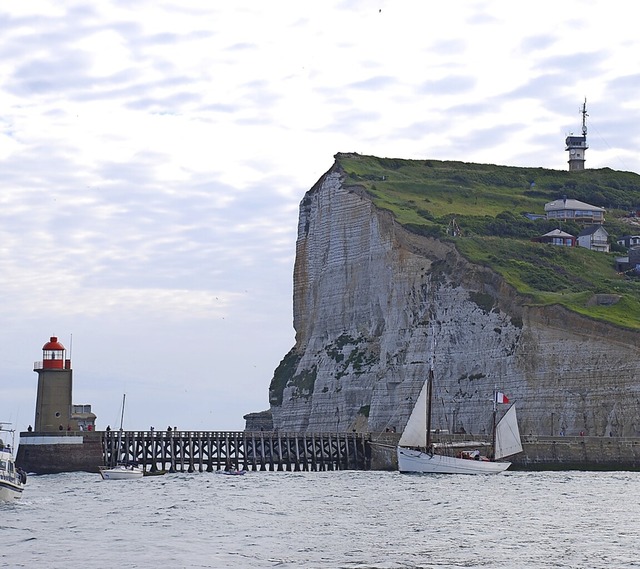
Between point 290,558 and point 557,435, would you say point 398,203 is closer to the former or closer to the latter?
point 557,435

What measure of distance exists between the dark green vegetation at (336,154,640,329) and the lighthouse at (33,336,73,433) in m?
38.5

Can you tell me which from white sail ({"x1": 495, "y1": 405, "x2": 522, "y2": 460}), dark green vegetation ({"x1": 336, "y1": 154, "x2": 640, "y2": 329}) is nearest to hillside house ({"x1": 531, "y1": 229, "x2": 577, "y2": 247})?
dark green vegetation ({"x1": 336, "y1": 154, "x2": 640, "y2": 329})

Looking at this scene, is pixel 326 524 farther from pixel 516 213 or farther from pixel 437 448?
pixel 516 213

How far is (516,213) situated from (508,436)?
6928 centimetres

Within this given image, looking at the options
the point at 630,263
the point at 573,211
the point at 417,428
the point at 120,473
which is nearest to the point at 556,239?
the point at 630,263

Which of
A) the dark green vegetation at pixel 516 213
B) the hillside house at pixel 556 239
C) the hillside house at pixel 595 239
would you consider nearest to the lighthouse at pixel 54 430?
the dark green vegetation at pixel 516 213

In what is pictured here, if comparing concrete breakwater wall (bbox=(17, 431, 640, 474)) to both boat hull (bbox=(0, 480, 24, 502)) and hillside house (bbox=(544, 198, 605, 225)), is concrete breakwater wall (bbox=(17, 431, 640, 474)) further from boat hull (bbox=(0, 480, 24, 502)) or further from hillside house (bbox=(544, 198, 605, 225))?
hillside house (bbox=(544, 198, 605, 225))

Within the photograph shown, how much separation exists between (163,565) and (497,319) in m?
70.6

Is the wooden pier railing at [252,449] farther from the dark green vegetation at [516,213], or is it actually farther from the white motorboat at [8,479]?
the white motorboat at [8,479]

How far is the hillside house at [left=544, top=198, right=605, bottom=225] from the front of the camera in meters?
161

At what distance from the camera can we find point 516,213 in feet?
517

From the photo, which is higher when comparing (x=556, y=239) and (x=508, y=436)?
(x=556, y=239)

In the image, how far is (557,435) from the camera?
98250 mm

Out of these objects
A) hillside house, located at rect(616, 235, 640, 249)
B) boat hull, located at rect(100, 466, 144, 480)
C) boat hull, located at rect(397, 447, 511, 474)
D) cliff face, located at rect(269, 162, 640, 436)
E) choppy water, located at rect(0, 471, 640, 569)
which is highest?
hillside house, located at rect(616, 235, 640, 249)
